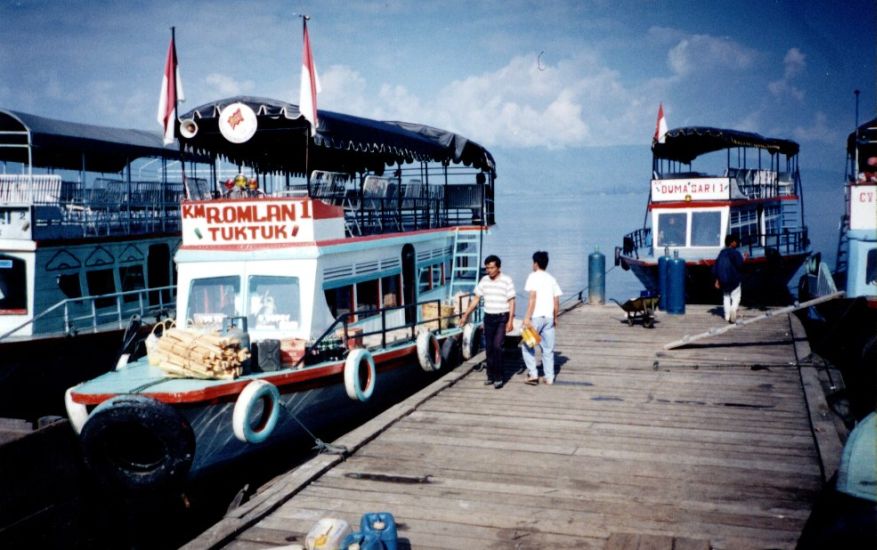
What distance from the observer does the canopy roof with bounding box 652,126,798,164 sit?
2214cm

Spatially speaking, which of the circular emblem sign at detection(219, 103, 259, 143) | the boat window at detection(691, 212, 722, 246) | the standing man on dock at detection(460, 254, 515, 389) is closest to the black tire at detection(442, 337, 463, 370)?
the standing man on dock at detection(460, 254, 515, 389)

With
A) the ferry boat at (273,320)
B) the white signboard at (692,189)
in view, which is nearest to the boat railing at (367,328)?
the ferry boat at (273,320)

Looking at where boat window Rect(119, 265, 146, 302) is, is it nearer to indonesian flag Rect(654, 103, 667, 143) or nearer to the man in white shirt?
the man in white shirt

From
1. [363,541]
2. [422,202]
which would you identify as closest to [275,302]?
[363,541]

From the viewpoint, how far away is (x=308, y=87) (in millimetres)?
10258

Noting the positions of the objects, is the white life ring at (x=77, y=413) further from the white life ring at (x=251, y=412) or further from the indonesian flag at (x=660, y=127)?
the indonesian flag at (x=660, y=127)

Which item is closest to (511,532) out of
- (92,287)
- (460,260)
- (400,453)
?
(400,453)

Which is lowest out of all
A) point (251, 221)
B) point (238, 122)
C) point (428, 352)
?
point (428, 352)

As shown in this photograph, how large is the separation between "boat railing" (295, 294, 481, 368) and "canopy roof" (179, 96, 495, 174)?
Result: 245 cm

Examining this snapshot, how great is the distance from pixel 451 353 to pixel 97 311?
8.30 metres

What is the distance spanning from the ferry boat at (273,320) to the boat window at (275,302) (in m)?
0.02

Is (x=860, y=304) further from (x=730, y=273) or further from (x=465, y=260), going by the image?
(x=465, y=260)

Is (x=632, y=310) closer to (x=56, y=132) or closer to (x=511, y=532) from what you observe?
(x=511, y=532)

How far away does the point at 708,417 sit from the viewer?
833cm
